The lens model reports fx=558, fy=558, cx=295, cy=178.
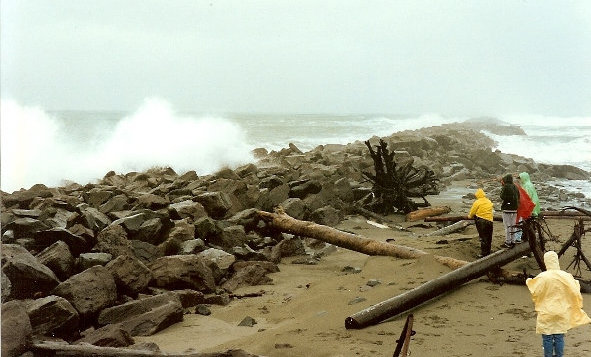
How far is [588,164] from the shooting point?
30391mm

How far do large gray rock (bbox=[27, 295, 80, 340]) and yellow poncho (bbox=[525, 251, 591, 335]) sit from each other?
508 cm

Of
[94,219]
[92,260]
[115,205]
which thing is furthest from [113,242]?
[115,205]

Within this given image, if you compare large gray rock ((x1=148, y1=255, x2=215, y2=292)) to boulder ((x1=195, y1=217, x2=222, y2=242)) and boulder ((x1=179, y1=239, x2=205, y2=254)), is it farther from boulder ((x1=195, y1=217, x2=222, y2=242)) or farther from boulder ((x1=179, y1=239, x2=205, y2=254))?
boulder ((x1=195, y1=217, x2=222, y2=242))

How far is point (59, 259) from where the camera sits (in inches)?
309

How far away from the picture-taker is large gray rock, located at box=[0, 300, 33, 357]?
5.10 m

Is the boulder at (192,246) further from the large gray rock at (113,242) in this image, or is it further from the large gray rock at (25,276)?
the large gray rock at (25,276)

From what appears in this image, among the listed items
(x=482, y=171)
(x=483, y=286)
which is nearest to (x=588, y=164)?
(x=482, y=171)

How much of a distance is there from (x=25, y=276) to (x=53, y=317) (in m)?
1.07

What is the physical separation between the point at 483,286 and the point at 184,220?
17.8 ft

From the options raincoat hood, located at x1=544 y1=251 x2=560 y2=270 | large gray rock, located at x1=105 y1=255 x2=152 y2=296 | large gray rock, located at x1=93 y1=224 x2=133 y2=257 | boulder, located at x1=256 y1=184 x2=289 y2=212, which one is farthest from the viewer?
boulder, located at x1=256 y1=184 x2=289 y2=212

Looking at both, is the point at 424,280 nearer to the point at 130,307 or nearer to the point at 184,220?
the point at 130,307

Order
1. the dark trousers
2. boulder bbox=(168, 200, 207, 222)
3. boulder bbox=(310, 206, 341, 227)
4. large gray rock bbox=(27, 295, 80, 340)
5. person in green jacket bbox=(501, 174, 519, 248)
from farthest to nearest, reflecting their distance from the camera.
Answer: boulder bbox=(310, 206, 341, 227) → boulder bbox=(168, 200, 207, 222) → person in green jacket bbox=(501, 174, 519, 248) → the dark trousers → large gray rock bbox=(27, 295, 80, 340)

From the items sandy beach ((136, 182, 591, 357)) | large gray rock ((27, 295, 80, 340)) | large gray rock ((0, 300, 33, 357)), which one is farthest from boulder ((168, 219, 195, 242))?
large gray rock ((0, 300, 33, 357))

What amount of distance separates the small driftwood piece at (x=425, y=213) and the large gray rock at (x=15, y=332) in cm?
1017
